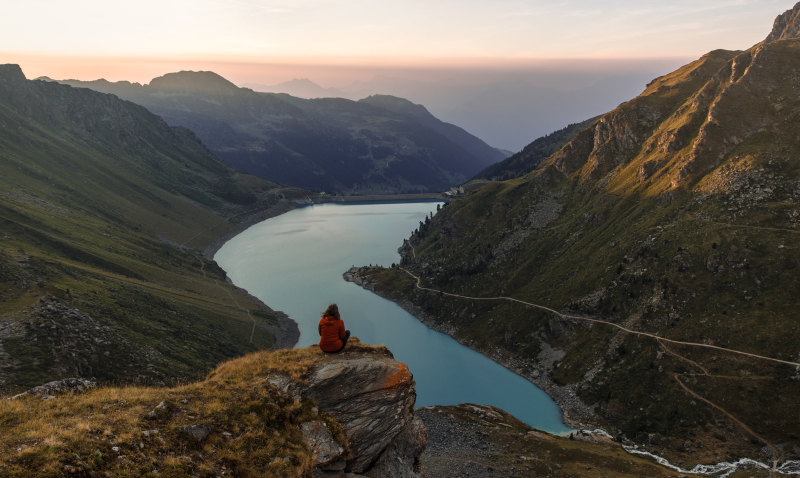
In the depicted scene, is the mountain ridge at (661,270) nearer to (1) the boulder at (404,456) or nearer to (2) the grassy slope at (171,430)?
(1) the boulder at (404,456)

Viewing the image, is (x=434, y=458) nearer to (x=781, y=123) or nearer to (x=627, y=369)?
(x=627, y=369)

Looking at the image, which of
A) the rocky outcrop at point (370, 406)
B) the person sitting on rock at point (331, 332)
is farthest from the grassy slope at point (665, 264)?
the person sitting on rock at point (331, 332)

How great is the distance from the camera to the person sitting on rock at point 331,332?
22.3 meters

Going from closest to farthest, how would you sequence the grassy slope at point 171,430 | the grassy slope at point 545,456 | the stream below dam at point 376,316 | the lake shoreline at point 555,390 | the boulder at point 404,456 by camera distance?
1. the grassy slope at point 171,430
2. the boulder at point 404,456
3. the grassy slope at point 545,456
4. the lake shoreline at point 555,390
5. the stream below dam at point 376,316

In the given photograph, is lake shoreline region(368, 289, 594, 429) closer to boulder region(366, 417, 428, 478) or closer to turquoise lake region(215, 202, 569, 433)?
turquoise lake region(215, 202, 569, 433)

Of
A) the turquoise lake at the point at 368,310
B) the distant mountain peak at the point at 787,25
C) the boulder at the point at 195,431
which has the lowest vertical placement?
the turquoise lake at the point at 368,310

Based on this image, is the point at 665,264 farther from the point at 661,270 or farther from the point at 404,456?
the point at 404,456

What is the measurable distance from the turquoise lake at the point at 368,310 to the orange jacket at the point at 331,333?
51861 mm

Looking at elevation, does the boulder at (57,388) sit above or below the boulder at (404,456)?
above

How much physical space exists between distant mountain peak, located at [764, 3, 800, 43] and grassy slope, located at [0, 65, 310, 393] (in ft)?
594

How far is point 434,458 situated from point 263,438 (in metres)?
30.9

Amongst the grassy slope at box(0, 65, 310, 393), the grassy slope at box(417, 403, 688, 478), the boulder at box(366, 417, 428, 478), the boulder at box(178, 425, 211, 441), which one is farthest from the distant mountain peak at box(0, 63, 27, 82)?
the boulder at box(366, 417, 428, 478)

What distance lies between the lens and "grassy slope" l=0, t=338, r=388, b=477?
12352 mm

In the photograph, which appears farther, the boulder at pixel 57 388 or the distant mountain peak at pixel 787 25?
the distant mountain peak at pixel 787 25
